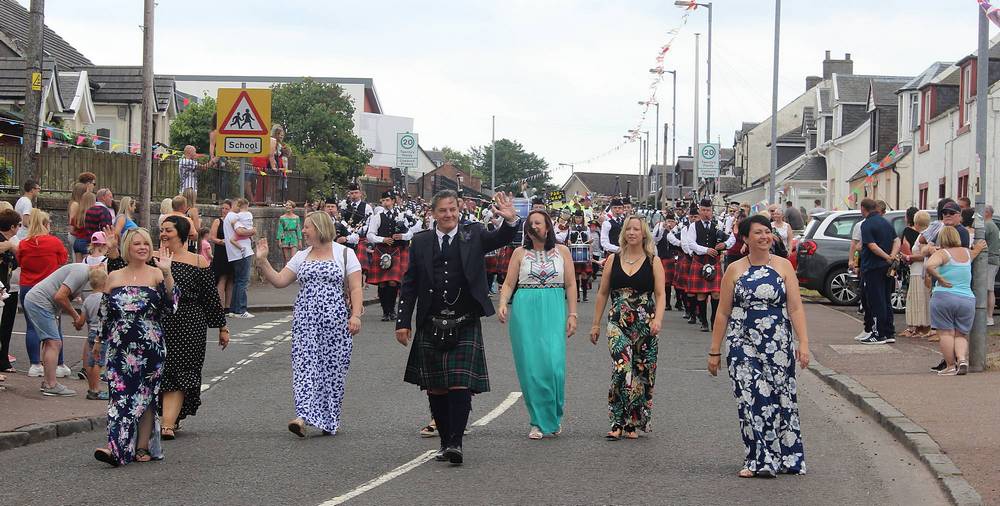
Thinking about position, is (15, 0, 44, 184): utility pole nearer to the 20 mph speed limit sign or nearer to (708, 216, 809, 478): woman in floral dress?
(708, 216, 809, 478): woman in floral dress

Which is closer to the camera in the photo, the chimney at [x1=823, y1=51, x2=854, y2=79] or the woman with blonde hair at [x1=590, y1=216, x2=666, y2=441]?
the woman with blonde hair at [x1=590, y1=216, x2=666, y2=441]

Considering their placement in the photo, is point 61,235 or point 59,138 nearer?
point 61,235

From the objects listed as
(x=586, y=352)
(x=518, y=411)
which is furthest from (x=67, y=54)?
(x=518, y=411)

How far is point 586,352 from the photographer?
1603 cm

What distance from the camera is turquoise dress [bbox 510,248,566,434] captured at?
9836mm

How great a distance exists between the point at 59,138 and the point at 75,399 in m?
17.3

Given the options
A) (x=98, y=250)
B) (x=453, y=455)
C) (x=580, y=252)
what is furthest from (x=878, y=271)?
(x=453, y=455)

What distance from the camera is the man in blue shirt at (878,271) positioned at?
16.9 metres

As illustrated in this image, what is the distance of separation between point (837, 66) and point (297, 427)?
2567 inches

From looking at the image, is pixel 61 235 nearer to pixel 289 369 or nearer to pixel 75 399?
pixel 289 369

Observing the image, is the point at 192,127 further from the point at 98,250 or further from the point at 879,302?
the point at 98,250

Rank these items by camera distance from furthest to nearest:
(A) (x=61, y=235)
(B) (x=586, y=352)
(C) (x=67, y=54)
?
(C) (x=67, y=54) → (A) (x=61, y=235) → (B) (x=586, y=352)

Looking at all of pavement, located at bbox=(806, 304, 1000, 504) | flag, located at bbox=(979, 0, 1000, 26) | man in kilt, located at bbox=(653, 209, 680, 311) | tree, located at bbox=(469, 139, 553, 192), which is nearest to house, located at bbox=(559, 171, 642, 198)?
tree, located at bbox=(469, 139, 553, 192)

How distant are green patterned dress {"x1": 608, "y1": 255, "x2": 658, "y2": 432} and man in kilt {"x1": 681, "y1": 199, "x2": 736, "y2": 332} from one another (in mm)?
9246
